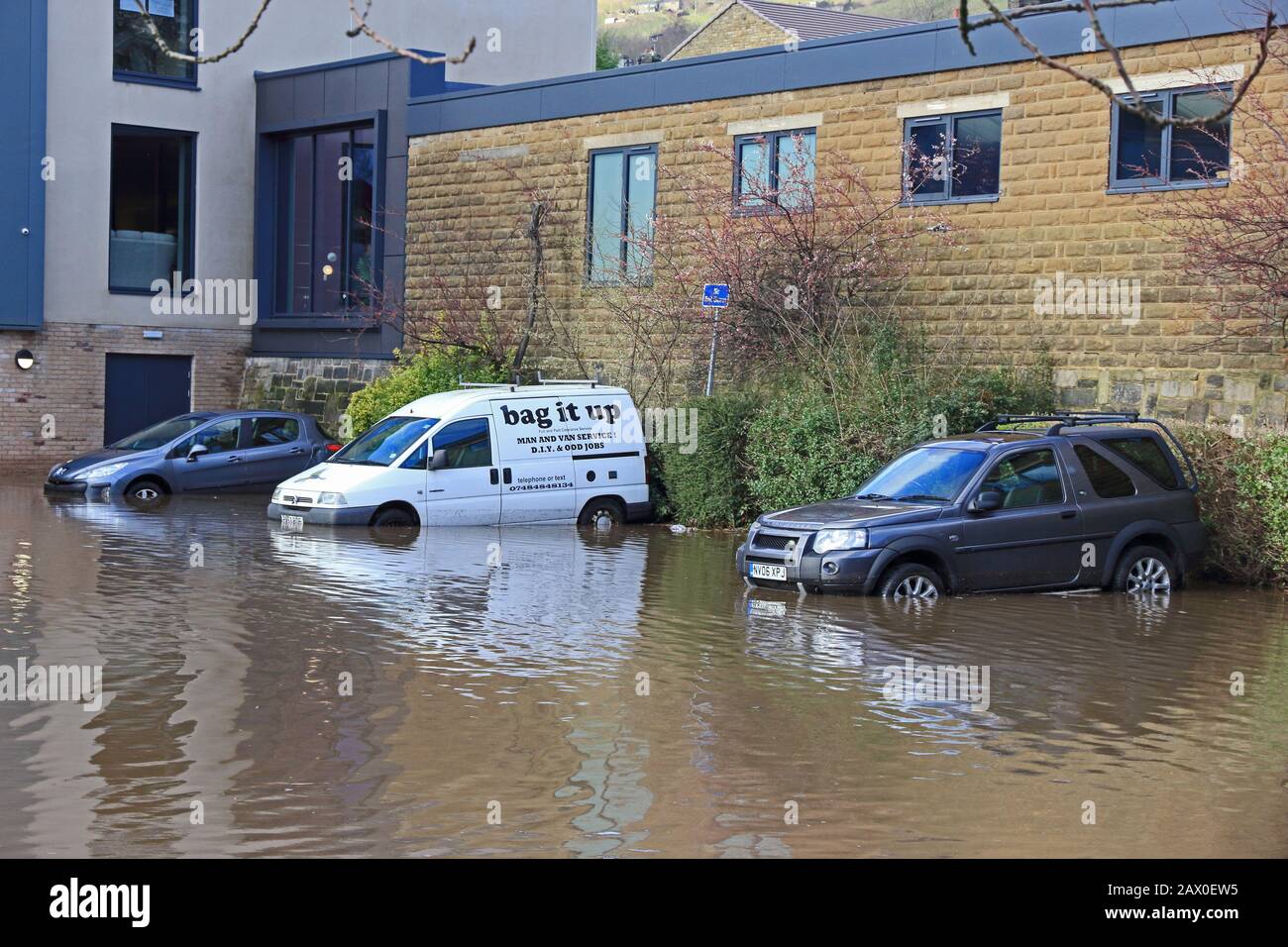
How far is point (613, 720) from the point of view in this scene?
29.6 ft

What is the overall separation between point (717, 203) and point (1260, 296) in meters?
8.04

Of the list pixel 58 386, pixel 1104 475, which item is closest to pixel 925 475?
pixel 1104 475

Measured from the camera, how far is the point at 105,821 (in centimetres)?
673

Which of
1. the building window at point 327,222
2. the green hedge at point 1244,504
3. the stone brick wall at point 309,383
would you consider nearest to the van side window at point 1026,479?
the green hedge at point 1244,504

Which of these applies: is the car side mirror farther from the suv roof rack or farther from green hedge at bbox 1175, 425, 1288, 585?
green hedge at bbox 1175, 425, 1288, 585

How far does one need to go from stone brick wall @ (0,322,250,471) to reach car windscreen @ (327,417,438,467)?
11.3 metres

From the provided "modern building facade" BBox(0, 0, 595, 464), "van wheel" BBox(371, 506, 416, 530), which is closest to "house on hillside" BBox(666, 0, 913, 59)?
"modern building facade" BBox(0, 0, 595, 464)

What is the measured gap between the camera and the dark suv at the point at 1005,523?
45.1 feet

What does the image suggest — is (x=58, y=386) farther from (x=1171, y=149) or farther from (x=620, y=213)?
(x=1171, y=149)

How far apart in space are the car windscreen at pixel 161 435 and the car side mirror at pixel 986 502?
43.6ft

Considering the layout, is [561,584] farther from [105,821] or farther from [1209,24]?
[1209,24]

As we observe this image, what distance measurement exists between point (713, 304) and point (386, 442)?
4372 mm

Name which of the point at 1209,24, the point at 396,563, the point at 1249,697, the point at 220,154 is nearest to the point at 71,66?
the point at 220,154

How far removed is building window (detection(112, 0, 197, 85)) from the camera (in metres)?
29.5
